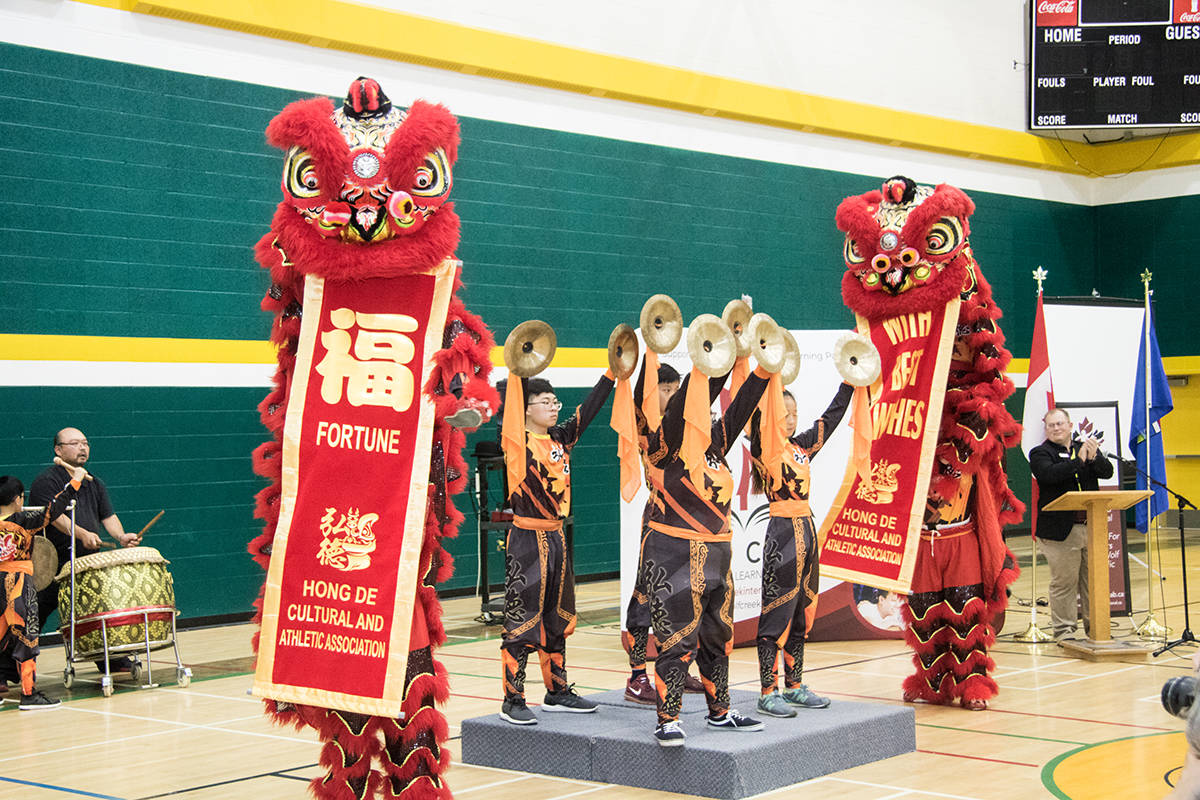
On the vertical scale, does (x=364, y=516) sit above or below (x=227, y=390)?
below

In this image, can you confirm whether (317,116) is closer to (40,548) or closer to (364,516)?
(364,516)

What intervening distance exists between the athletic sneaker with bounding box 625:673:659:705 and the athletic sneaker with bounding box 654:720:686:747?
105 centimetres

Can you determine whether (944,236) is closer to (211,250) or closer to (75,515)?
(75,515)

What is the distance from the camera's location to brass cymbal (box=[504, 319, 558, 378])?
551 cm

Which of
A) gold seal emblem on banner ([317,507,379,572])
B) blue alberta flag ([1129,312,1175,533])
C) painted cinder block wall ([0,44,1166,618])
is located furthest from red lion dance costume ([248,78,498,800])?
blue alberta flag ([1129,312,1175,533])

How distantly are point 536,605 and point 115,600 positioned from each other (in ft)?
10.8

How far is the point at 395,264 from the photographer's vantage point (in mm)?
4844

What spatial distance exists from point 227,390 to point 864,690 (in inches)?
228

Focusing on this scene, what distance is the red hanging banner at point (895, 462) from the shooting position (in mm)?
7238

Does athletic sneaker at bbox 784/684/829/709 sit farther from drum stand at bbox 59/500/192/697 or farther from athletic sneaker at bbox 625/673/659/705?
drum stand at bbox 59/500/192/697

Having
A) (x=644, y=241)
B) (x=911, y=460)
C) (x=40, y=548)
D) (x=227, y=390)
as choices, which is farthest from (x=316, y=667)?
(x=644, y=241)

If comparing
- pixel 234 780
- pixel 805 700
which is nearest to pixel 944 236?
pixel 805 700

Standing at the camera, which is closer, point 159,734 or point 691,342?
point 691,342

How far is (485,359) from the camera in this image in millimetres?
4910
